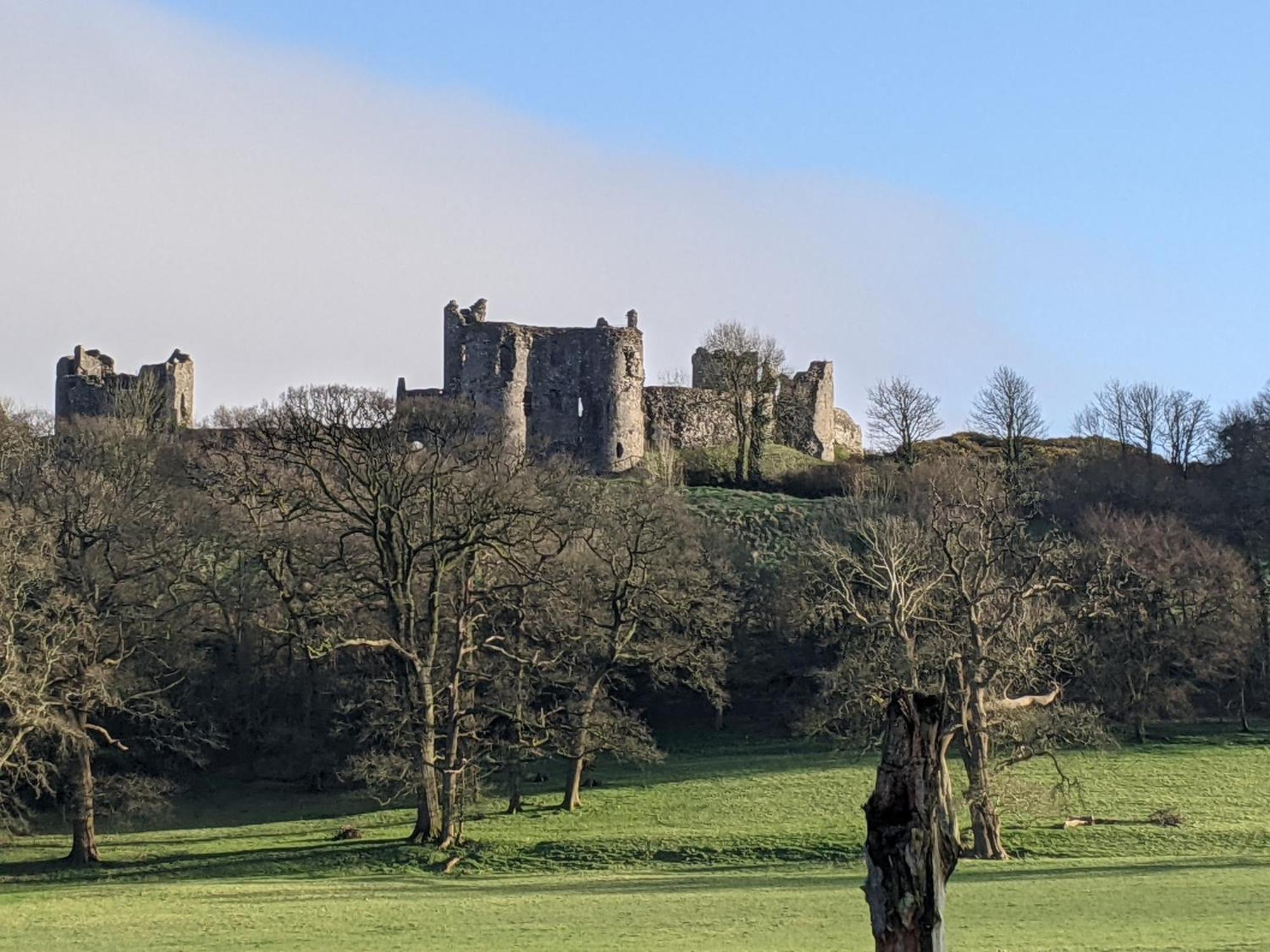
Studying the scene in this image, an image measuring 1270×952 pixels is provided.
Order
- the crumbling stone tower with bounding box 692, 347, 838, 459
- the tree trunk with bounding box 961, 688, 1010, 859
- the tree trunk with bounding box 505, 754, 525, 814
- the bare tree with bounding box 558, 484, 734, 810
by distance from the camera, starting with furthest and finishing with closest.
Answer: the crumbling stone tower with bounding box 692, 347, 838, 459
the tree trunk with bounding box 505, 754, 525, 814
the bare tree with bounding box 558, 484, 734, 810
the tree trunk with bounding box 961, 688, 1010, 859

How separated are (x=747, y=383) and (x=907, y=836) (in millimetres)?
77369

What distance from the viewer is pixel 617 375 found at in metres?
78.1

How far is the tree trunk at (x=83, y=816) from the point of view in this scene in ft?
122

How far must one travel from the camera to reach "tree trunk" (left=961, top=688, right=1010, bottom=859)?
3114 centimetres

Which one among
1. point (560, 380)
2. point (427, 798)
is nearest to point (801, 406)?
point (560, 380)

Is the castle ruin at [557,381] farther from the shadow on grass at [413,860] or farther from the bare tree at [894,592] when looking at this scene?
the shadow on grass at [413,860]

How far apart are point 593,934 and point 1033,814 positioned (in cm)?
1490

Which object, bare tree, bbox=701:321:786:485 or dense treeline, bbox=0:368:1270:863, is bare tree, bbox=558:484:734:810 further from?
bare tree, bbox=701:321:786:485

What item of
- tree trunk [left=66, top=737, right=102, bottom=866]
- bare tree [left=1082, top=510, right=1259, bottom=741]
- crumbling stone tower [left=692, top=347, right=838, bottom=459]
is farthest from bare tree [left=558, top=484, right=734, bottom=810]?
crumbling stone tower [left=692, top=347, right=838, bottom=459]

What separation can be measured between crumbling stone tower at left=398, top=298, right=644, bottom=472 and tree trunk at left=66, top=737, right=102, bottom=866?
39728 millimetres

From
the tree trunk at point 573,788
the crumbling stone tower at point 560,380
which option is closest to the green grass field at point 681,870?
the tree trunk at point 573,788

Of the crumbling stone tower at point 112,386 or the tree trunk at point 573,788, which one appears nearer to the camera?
the tree trunk at point 573,788

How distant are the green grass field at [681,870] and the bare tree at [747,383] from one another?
32.1 m

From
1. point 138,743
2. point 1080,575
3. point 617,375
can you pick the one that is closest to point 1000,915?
point 1080,575
